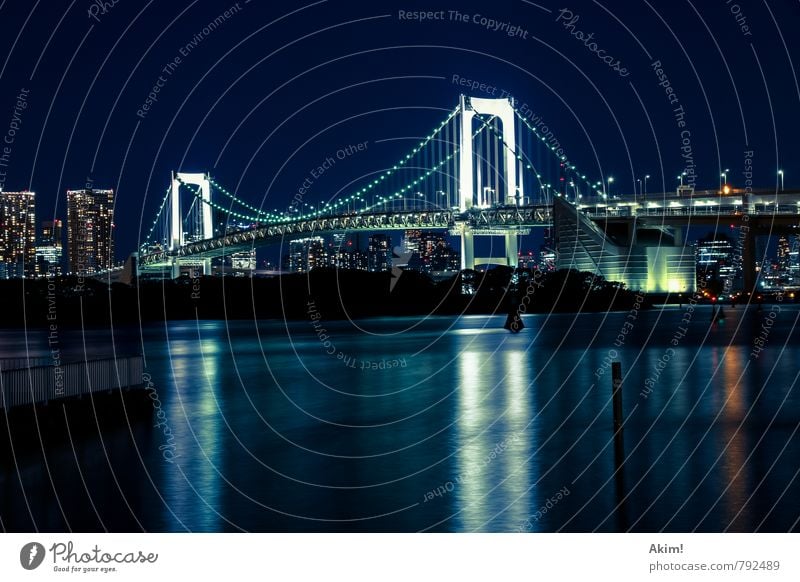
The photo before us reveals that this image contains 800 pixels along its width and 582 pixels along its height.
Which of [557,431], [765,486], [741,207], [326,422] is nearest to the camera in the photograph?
[765,486]

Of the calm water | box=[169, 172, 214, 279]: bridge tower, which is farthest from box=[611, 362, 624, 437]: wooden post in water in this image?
box=[169, 172, 214, 279]: bridge tower

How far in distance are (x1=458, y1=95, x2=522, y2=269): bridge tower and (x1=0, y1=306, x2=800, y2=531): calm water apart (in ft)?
229

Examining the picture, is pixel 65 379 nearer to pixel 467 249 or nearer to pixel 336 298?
pixel 336 298

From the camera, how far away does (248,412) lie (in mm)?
21312

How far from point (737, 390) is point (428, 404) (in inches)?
246

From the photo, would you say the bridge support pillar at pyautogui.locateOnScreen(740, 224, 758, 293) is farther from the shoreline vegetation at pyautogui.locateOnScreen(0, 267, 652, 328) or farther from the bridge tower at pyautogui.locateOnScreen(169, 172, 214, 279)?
the bridge tower at pyautogui.locateOnScreen(169, 172, 214, 279)

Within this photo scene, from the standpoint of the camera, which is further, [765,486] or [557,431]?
[557,431]

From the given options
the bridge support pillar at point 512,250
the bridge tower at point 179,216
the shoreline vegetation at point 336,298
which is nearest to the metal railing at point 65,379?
the shoreline vegetation at point 336,298

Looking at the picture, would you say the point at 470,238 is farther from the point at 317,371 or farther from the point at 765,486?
the point at 765,486

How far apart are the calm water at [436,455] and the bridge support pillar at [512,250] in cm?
6863

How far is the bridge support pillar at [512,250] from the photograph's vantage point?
10044 cm

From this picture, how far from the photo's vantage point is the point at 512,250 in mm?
102000

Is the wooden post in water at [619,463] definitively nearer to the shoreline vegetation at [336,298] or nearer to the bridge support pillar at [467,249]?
the shoreline vegetation at [336,298]
